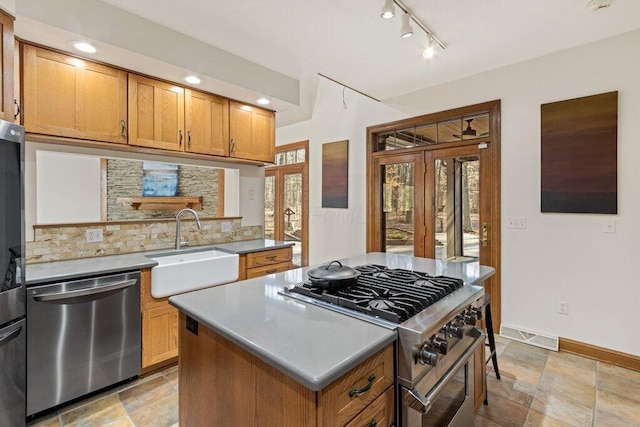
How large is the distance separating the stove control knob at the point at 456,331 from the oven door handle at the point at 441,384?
13 cm

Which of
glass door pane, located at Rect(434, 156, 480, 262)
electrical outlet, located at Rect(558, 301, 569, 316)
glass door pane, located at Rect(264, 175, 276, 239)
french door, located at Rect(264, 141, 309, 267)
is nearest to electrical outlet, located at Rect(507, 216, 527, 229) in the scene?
glass door pane, located at Rect(434, 156, 480, 262)

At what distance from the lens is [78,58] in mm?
2283

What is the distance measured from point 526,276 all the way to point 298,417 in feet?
9.88

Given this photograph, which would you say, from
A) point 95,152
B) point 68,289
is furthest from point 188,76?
point 68,289

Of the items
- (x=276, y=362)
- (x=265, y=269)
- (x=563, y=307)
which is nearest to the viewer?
(x=276, y=362)

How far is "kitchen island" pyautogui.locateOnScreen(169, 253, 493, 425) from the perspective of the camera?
2.95 ft

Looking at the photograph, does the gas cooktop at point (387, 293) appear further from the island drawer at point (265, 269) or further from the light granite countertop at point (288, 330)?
the island drawer at point (265, 269)

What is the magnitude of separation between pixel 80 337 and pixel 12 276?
0.59 meters

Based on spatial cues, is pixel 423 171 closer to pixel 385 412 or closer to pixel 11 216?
pixel 385 412

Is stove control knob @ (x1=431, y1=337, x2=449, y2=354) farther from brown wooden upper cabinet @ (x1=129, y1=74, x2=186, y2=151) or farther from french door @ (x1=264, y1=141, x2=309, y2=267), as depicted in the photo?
french door @ (x1=264, y1=141, x2=309, y2=267)

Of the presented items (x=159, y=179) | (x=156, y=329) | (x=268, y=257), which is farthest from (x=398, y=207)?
(x=156, y=329)

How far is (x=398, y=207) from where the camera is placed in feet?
13.6

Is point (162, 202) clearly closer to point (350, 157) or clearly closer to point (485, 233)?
point (350, 157)

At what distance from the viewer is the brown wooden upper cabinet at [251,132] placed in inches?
128
